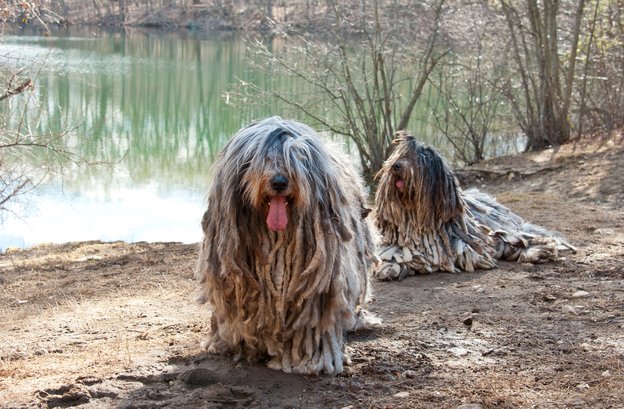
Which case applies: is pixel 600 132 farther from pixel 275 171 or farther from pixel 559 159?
pixel 275 171

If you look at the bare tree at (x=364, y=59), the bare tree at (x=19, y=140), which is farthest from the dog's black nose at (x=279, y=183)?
the bare tree at (x=364, y=59)

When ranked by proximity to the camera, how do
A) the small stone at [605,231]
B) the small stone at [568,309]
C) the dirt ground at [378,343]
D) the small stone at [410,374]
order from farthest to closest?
1. the small stone at [605,231]
2. the small stone at [568,309]
3. the small stone at [410,374]
4. the dirt ground at [378,343]

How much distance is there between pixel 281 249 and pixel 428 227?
286 centimetres

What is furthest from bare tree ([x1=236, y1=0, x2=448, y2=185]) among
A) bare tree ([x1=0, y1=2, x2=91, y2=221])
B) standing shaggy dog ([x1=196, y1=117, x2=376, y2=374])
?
standing shaggy dog ([x1=196, y1=117, x2=376, y2=374])

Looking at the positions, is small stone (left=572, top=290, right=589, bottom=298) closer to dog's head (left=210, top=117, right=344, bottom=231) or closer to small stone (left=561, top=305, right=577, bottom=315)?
small stone (left=561, top=305, right=577, bottom=315)

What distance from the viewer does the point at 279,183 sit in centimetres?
383

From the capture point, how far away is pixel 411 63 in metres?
14.9

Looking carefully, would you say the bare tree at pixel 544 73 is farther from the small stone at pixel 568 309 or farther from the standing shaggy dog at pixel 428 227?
the small stone at pixel 568 309

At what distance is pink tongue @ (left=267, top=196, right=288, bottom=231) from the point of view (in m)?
3.87

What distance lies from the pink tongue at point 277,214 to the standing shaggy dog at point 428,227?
271cm

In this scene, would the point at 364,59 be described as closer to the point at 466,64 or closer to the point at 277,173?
the point at 466,64

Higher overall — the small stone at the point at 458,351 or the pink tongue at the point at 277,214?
the pink tongue at the point at 277,214

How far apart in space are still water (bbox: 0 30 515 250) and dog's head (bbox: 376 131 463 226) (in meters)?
4.83

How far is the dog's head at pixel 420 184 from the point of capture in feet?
21.3
